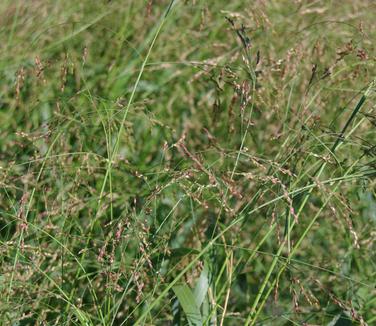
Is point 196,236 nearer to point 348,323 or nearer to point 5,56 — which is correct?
point 348,323

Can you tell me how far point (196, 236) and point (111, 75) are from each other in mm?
943

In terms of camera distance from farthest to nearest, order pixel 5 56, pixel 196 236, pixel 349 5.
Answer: pixel 349 5 < pixel 5 56 < pixel 196 236

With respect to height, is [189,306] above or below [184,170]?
below

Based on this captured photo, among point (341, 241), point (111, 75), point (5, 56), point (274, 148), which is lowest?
point (341, 241)

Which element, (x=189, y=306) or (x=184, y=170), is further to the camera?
(x=189, y=306)

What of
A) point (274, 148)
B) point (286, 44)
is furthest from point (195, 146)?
point (286, 44)

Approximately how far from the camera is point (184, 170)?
1.92 m

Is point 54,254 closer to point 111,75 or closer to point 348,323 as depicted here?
point 348,323

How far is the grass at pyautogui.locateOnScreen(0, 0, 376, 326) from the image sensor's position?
1961 mm

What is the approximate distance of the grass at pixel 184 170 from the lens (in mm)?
1961

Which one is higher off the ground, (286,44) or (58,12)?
(58,12)

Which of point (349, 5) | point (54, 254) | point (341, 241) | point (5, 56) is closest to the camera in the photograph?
point (54, 254)

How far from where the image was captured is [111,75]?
320 cm

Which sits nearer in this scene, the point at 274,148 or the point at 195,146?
the point at 274,148
